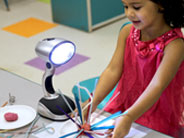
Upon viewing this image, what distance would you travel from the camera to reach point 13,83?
1.48 m

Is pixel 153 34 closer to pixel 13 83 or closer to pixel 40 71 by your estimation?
pixel 13 83

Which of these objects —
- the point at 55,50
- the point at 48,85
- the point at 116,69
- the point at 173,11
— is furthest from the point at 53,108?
the point at 173,11

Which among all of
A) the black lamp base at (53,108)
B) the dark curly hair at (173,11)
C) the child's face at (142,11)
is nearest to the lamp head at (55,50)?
the black lamp base at (53,108)

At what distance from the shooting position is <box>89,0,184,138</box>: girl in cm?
124

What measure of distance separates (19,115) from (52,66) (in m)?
0.22

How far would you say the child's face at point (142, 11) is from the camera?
1232 mm

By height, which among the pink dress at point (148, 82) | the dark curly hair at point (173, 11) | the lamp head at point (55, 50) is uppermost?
the dark curly hair at point (173, 11)

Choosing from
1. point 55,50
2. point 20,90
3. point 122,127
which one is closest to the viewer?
point 122,127

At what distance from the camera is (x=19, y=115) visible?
1264 millimetres

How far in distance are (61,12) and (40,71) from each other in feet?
4.26

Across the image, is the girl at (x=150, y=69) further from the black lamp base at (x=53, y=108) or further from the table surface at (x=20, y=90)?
the table surface at (x=20, y=90)

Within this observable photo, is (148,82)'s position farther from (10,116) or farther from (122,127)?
(10,116)

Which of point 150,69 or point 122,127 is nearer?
point 122,127

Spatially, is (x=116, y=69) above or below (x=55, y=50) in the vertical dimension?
below
